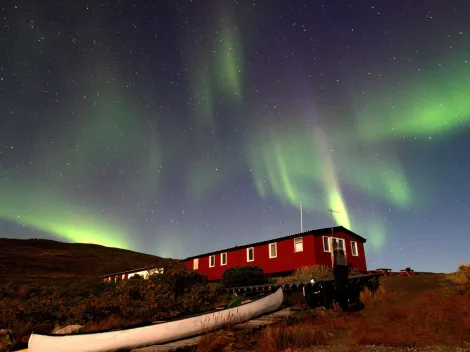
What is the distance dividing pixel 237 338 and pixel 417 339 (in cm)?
609

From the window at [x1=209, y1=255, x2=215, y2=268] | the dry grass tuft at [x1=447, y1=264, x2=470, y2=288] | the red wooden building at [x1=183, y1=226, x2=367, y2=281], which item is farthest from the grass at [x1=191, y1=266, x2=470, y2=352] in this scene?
the window at [x1=209, y1=255, x2=215, y2=268]

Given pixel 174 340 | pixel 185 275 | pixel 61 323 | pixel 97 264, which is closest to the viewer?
pixel 174 340

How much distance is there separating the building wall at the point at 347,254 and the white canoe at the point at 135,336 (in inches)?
817

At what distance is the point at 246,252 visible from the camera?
40.2 m

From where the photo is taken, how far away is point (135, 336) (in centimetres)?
1191

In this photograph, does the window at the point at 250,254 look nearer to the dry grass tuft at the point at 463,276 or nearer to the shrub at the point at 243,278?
the shrub at the point at 243,278

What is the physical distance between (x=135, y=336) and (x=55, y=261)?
78606mm

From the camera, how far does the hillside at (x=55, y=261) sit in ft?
206

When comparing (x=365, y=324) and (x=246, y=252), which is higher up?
(x=246, y=252)

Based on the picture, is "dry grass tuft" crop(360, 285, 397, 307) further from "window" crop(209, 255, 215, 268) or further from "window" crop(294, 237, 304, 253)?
"window" crop(209, 255, 215, 268)

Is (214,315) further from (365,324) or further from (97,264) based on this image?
(97,264)

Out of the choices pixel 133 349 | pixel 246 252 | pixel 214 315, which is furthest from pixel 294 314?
pixel 246 252

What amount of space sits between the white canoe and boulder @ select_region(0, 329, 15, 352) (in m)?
6.85

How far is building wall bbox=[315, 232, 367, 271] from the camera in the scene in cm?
3406
